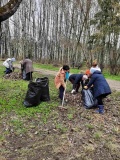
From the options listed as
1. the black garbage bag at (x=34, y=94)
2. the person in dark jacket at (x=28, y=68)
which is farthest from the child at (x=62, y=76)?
the person in dark jacket at (x=28, y=68)

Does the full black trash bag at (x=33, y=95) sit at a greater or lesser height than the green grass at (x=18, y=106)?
greater

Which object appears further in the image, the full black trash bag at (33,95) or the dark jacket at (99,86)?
the full black trash bag at (33,95)

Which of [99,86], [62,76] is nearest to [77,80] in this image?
[62,76]

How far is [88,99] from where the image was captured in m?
7.57

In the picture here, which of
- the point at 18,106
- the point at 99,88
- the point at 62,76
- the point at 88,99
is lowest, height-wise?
the point at 18,106

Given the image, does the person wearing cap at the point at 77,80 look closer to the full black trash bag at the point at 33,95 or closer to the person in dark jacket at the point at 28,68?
the full black trash bag at the point at 33,95

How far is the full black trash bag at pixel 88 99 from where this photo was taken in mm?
7480

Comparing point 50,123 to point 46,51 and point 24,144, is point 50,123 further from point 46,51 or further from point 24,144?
point 46,51

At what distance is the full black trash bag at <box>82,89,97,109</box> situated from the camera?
7.48 m

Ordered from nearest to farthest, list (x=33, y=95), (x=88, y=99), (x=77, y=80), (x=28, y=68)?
(x=33, y=95), (x=88, y=99), (x=77, y=80), (x=28, y=68)

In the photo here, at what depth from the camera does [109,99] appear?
29.1ft

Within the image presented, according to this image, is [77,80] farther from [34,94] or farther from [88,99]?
[34,94]

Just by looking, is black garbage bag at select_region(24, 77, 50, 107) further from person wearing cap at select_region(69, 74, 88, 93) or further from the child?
person wearing cap at select_region(69, 74, 88, 93)

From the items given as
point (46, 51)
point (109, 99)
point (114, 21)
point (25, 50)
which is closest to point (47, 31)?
point (46, 51)
